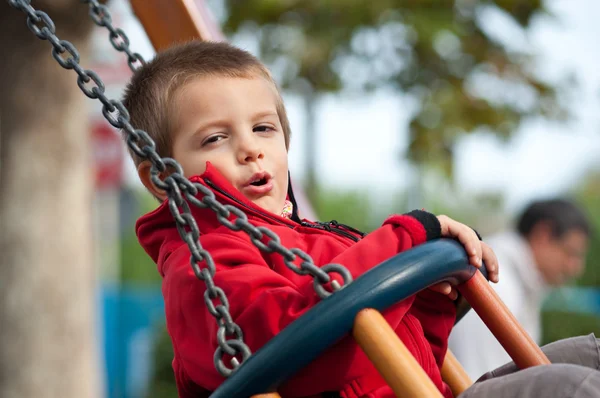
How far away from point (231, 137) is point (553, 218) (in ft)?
10.1

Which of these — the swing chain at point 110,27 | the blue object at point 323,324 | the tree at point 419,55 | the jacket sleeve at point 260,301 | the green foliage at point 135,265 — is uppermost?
the green foliage at point 135,265

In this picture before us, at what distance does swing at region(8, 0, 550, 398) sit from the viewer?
4.71 ft

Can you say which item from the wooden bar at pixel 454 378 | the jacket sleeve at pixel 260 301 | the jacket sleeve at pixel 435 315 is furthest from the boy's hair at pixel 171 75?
the wooden bar at pixel 454 378

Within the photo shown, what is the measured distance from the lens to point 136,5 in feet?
9.32

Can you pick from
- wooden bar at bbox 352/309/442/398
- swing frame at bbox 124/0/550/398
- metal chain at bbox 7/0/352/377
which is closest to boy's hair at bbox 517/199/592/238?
swing frame at bbox 124/0/550/398

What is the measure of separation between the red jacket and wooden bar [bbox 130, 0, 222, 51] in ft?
3.46

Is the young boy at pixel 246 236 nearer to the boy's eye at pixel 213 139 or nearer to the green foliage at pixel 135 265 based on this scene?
the boy's eye at pixel 213 139

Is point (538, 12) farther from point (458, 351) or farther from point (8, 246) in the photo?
point (8, 246)

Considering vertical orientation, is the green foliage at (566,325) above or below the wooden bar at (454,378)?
above

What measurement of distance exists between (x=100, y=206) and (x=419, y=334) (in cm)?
1254

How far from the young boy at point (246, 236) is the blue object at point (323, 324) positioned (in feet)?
0.38

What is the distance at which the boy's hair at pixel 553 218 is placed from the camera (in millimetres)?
4633

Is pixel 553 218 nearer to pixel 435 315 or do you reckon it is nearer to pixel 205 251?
pixel 435 315

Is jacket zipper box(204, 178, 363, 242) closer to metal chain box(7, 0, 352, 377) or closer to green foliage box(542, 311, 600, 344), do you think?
metal chain box(7, 0, 352, 377)
